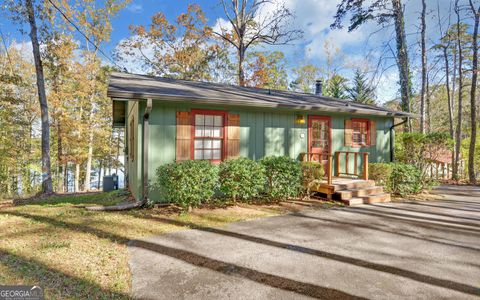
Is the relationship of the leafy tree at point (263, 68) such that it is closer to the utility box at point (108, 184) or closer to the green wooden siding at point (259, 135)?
the green wooden siding at point (259, 135)

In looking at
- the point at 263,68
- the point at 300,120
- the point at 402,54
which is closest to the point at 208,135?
the point at 300,120

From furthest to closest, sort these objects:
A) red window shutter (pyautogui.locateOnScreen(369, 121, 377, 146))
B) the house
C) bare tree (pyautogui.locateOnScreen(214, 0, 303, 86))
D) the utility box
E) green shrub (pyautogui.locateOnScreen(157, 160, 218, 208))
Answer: bare tree (pyautogui.locateOnScreen(214, 0, 303, 86))
the utility box
red window shutter (pyautogui.locateOnScreen(369, 121, 377, 146))
the house
green shrub (pyautogui.locateOnScreen(157, 160, 218, 208))

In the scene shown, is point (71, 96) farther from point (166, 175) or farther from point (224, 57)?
point (166, 175)

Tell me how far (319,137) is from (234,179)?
12.7 ft

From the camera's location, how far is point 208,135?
6.66 meters

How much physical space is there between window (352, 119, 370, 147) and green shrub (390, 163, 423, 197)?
6.11 ft

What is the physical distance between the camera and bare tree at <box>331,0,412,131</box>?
40.8ft

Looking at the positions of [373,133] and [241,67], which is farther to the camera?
[241,67]

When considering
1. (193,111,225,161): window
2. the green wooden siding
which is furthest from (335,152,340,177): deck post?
(193,111,225,161): window

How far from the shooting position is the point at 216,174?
18.4 feet

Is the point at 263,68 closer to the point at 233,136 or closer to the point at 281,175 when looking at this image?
the point at 233,136

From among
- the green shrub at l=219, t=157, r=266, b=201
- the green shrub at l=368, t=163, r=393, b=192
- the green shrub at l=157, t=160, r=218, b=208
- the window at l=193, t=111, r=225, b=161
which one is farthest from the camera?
the green shrub at l=368, t=163, r=393, b=192

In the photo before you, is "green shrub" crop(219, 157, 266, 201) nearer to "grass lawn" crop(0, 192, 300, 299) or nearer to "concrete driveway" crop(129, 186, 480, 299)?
"grass lawn" crop(0, 192, 300, 299)

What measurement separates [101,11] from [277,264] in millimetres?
18260
